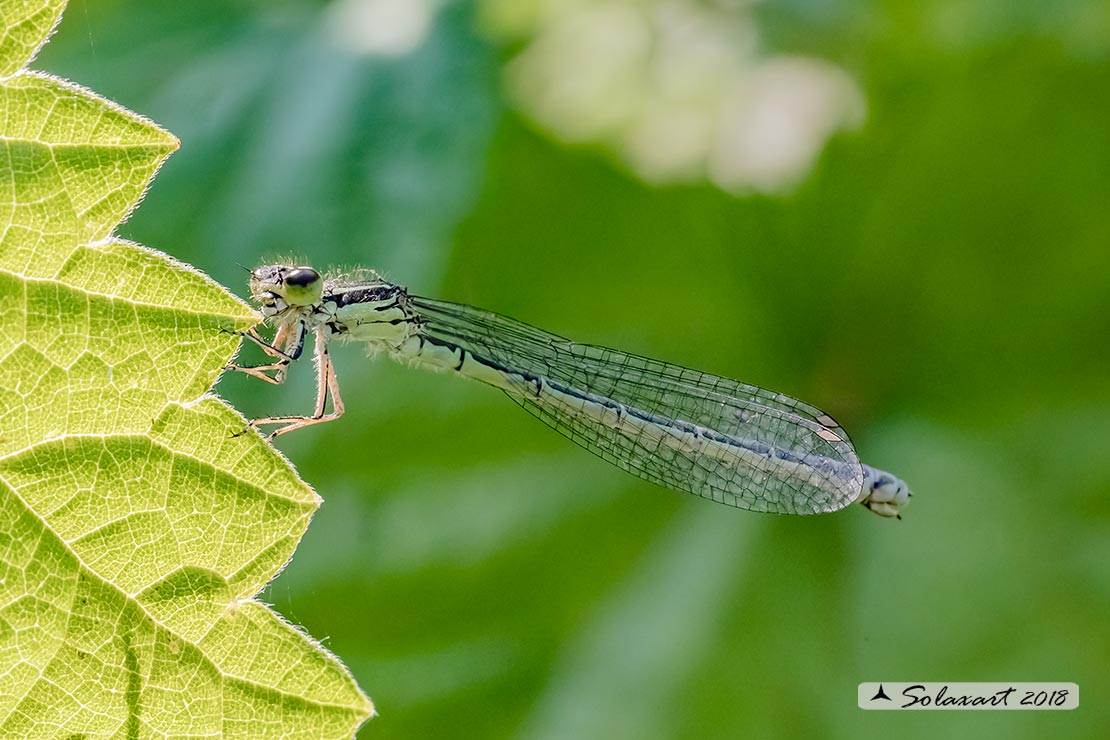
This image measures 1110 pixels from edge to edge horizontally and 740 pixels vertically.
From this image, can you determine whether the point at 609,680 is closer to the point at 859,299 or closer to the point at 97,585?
the point at 859,299

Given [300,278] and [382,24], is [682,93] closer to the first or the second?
[382,24]

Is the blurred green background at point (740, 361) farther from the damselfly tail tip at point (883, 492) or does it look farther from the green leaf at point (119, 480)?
the green leaf at point (119, 480)

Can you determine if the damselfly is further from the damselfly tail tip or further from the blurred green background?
the blurred green background

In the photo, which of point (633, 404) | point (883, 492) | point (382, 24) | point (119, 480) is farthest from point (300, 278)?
point (883, 492)

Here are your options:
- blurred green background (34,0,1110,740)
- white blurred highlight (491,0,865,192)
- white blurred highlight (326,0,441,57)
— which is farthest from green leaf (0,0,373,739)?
white blurred highlight (326,0,441,57)

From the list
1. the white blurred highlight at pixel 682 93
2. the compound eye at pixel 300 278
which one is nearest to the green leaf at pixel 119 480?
the compound eye at pixel 300 278
